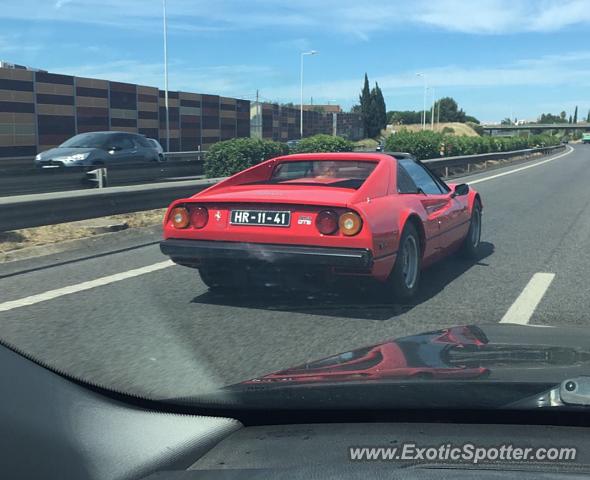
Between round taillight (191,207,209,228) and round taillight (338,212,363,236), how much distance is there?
3.78ft

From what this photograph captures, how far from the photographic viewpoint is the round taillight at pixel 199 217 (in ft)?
17.9

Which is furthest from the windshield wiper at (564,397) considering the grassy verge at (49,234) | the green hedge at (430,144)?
the green hedge at (430,144)

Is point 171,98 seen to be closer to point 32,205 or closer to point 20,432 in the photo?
point 32,205

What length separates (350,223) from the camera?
5008mm

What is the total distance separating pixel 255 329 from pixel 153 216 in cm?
731

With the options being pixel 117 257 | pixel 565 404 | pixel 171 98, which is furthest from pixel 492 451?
pixel 171 98

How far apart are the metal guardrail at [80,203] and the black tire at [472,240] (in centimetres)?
459

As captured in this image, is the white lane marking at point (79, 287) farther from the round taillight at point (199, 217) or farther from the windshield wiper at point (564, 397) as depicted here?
the windshield wiper at point (564, 397)

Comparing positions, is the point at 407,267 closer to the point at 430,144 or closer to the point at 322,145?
the point at 322,145

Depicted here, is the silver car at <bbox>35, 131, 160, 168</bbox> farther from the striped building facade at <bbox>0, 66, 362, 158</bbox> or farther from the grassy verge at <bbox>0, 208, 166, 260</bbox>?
the striped building facade at <bbox>0, 66, 362, 158</bbox>

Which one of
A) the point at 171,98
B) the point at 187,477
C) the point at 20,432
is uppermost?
the point at 171,98

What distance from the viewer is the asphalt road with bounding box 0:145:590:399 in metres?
4.09

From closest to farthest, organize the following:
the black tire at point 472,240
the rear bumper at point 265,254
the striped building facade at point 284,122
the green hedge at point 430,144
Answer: the rear bumper at point 265,254
the black tire at point 472,240
the green hedge at point 430,144
the striped building facade at point 284,122

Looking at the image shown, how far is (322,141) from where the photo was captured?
76.0 ft
